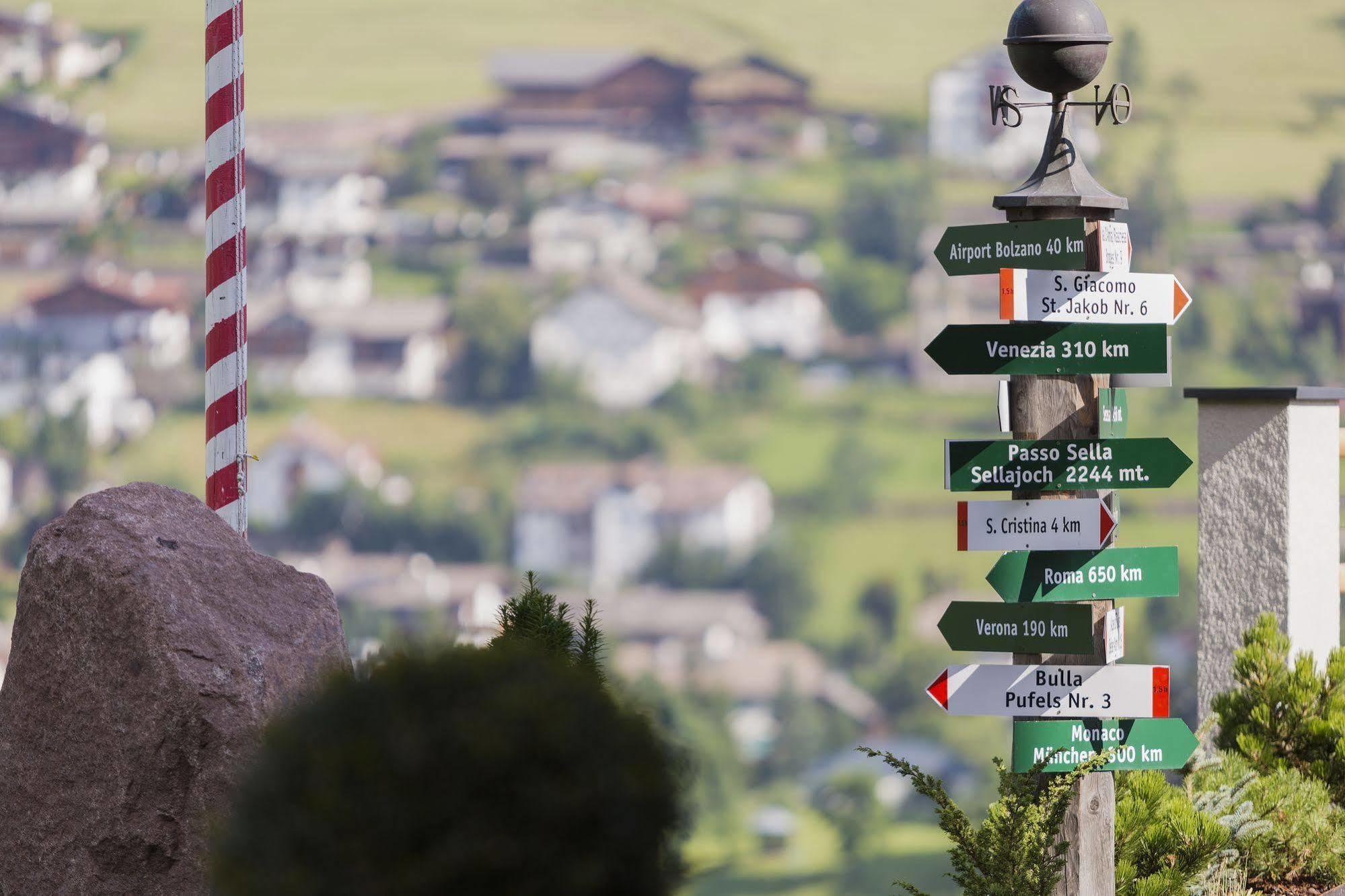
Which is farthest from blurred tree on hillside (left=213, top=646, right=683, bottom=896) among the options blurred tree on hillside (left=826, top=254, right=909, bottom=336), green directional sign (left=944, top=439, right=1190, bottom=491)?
blurred tree on hillside (left=826, top=254, right=909, bottom=336)

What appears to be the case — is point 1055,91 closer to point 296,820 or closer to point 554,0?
point 296,820

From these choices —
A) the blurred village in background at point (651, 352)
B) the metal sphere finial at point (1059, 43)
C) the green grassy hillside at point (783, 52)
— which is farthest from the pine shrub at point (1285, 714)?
the green grassy hillside at point (783, 52)

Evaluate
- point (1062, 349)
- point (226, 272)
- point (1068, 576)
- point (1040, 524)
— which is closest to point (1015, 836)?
point (1068, 576)

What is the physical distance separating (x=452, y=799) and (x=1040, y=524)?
1.85 metres

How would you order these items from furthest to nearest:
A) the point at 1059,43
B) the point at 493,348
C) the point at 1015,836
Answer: the point at 493,348 < the point at 1059,43 < the point at 1015,836

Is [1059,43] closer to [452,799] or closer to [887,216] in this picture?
[452,799]

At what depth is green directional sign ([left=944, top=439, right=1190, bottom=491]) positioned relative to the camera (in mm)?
4137

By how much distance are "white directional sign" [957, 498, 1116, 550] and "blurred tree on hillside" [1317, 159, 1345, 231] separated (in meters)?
119

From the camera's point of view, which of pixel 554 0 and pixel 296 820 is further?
pixel 554 0

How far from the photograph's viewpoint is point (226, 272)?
4.94m

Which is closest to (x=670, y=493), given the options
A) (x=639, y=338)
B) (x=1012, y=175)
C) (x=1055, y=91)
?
(x=639, y=338)

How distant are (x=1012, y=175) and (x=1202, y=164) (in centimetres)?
1316

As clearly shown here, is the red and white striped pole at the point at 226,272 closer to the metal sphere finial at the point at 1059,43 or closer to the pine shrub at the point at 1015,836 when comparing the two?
the pine shrub at the point at 1015,836

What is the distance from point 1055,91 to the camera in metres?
4.51
